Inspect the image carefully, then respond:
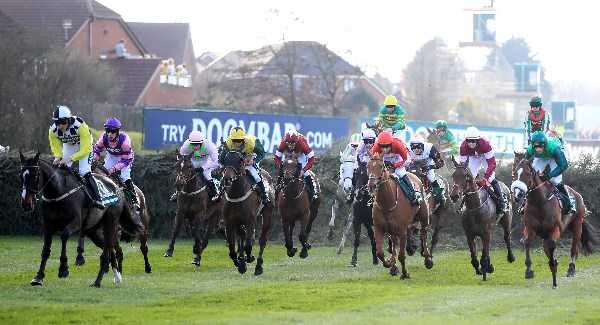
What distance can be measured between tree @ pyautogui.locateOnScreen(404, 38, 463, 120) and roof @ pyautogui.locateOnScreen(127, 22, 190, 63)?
17.1 meters

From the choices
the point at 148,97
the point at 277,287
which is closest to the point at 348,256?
the point at 277,287

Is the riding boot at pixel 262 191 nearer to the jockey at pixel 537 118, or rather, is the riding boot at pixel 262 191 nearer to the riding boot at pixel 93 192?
the riding boot at pixel 93 192

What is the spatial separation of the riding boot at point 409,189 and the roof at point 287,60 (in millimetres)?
39839

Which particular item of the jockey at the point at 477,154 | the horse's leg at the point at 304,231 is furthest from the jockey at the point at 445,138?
the jockey at the point at 477,154

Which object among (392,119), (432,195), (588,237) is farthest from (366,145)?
(588,237)

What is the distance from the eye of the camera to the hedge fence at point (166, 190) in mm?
28312

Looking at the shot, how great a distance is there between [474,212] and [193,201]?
5580 mm

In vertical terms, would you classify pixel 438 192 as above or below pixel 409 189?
below

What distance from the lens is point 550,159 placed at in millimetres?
19500

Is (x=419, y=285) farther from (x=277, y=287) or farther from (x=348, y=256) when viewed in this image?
(x=348, y=256)

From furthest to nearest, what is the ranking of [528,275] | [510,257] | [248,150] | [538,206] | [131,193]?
1. [510,257]
2. [248,150]
3. [131,193]
4. [528,275]
5. [538,206]

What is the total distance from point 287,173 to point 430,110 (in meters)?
65.3

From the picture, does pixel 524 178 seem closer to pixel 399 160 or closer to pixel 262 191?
pixel 399 160

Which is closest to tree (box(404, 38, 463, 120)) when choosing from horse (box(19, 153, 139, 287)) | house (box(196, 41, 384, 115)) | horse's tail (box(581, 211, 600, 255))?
house (box(196, 41, 384, 115))
